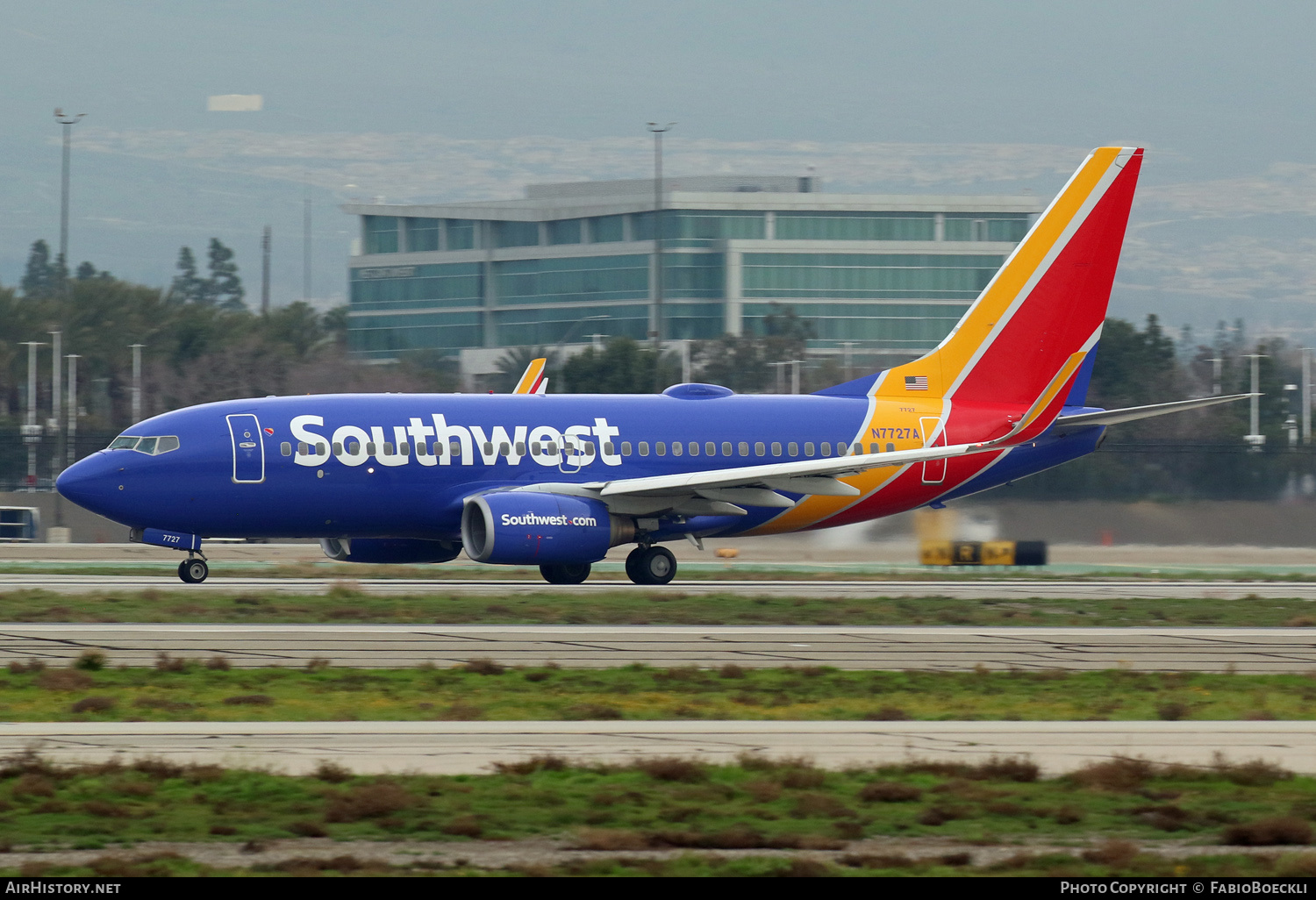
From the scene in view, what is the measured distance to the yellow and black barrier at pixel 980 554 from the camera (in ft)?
152

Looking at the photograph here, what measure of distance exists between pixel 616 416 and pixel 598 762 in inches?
943

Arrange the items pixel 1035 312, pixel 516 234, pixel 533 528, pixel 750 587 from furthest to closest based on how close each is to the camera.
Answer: pixel 516 234
pixel 1035 312
pixel 750 587
pixel 533 528

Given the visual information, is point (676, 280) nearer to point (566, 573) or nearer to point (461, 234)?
point (461, 234)

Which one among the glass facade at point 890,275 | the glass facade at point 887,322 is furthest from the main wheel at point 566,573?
the glass facade at point 887,322

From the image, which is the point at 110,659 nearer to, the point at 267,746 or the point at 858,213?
the point at 267,746

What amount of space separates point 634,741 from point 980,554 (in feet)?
104

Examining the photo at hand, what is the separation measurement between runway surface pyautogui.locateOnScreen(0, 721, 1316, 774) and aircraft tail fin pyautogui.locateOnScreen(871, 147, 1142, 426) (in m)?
24.3

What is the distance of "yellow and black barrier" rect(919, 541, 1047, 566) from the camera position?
46.2 meters

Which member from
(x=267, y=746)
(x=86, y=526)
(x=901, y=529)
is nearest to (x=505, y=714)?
(x=267, y=746)

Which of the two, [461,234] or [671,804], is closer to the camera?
[671,804]

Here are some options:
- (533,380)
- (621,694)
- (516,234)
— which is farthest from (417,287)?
(621,694)

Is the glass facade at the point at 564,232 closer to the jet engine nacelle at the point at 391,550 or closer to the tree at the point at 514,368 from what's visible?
the tree at the point at 514,368

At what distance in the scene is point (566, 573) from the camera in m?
38.0

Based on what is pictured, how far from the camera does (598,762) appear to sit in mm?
14531
